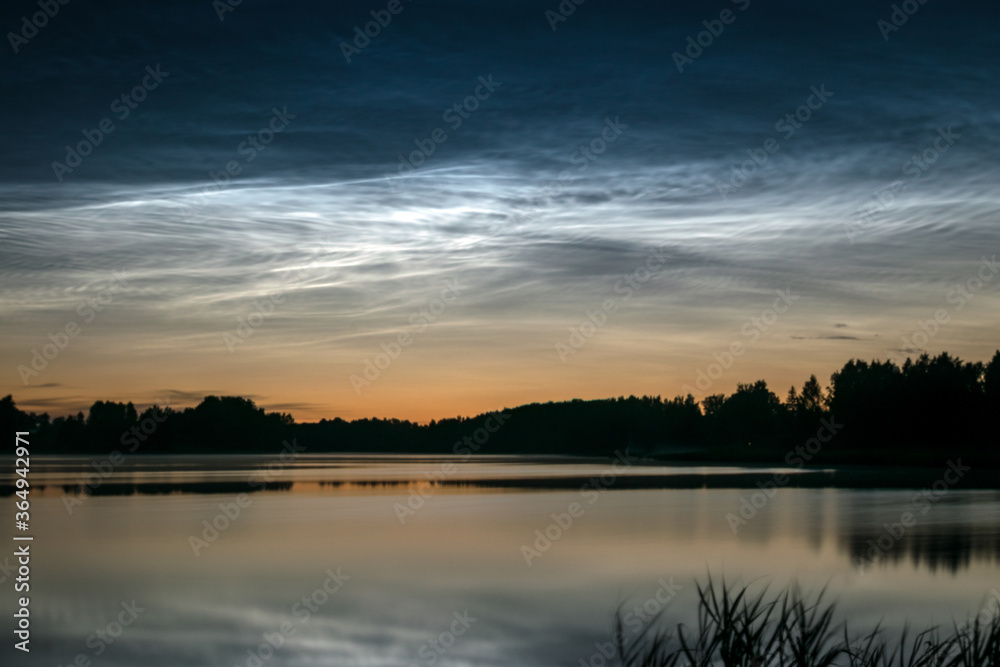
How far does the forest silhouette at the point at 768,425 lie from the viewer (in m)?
96.3

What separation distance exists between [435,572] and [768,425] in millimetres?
152788

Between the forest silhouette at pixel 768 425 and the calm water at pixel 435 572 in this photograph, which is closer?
the calm water at pixel 435 572

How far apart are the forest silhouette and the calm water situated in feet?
182

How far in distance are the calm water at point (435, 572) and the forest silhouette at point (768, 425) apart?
182 ft

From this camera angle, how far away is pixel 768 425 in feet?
529

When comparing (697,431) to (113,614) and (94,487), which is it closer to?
(94,487)

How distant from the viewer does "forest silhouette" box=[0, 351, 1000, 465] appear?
316ft

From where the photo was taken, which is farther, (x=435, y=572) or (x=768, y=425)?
(x=768, y=425)

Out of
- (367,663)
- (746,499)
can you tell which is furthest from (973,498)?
(367,663)

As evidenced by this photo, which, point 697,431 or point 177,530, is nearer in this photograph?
point 177,530

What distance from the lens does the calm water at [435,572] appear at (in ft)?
37.6

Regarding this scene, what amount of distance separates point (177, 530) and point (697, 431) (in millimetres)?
148970

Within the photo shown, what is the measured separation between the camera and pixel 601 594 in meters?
14.5

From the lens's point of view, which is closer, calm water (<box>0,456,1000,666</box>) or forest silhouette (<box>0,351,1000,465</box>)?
calm water (<box>0,456,1000,666</box>)
